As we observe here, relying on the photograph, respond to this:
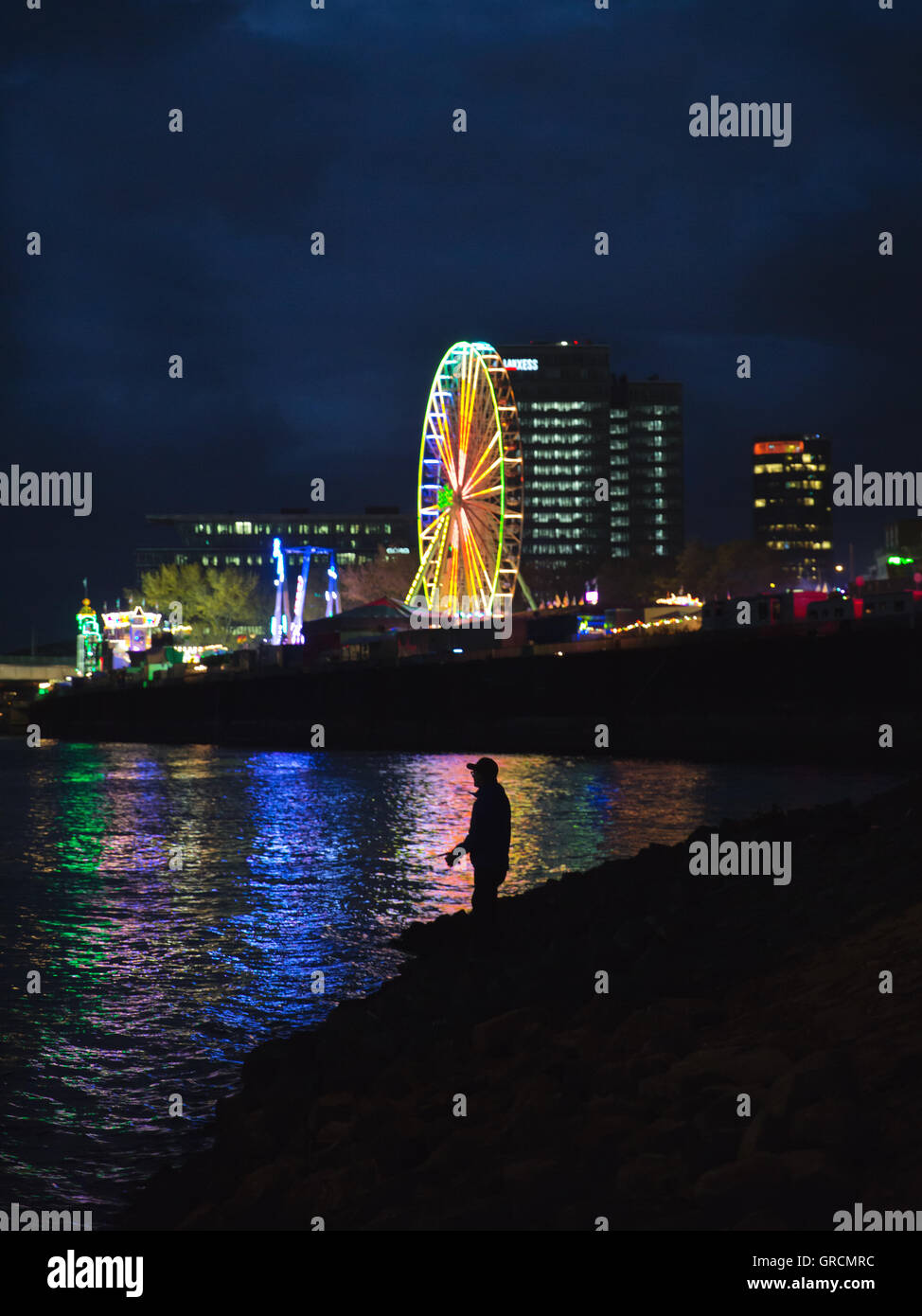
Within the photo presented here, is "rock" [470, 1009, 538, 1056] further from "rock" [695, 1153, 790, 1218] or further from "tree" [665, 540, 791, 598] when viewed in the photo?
"tree" [665, 540, 791, 598]

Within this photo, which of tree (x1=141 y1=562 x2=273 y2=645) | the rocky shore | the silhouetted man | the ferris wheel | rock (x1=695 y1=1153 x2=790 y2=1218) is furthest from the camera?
tree (x1=141 y1=562 x2=273 y2=645)

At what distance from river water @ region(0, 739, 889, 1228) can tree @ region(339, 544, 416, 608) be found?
114842mm

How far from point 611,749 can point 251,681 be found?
31663mm

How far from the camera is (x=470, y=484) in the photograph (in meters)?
82.8

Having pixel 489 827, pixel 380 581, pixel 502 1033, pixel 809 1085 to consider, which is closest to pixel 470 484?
pixel 489 827

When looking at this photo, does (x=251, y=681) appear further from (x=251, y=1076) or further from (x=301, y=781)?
(x=251, y=1076)

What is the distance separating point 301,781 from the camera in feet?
181

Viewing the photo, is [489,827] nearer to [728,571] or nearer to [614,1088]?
[614,1088]

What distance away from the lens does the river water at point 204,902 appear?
41.3ft

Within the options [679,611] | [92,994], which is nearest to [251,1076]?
[92,994]

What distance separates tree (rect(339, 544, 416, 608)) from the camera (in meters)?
174

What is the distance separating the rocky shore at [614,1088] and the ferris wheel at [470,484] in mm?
65104

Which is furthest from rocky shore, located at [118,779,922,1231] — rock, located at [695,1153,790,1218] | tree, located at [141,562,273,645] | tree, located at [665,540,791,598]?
tree, located at [141,562,273,645]
